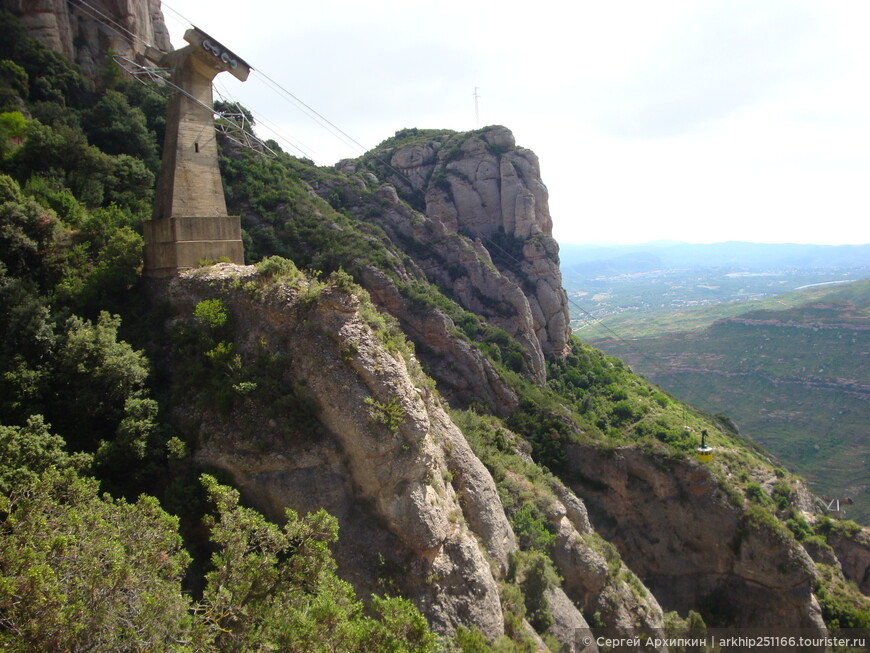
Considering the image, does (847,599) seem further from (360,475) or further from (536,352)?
(360,475)

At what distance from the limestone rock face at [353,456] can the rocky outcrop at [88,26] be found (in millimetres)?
31446

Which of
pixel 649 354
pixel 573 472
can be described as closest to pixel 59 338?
pixel 573 472

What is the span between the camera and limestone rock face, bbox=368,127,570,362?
60.3m

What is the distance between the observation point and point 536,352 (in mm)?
52094

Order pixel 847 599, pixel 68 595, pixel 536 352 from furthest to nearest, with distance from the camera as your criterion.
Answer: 1. pixel 536 352
2. pixel 847 599
3. pixel 68 595

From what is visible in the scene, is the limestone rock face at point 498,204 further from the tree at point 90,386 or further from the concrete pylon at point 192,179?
the tree at point 90,386

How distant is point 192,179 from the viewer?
76.6 ft

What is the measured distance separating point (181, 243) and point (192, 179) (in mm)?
3680

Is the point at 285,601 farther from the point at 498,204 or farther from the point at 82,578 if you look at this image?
the point at 498,204

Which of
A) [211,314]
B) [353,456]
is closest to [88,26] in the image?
[211,314]

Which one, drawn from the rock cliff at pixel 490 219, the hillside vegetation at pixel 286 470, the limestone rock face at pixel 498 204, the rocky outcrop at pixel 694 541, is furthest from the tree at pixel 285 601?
the limestone rock face at pixel 498 204

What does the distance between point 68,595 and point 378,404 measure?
9.53 metres

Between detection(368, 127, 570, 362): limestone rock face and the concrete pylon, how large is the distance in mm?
35565

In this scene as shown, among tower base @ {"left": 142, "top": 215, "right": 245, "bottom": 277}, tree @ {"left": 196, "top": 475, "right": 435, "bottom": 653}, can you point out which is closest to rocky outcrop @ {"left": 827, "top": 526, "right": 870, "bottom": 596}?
tree @ {"left": 196, "top": 475, "right": 435, "bottom": 653}
